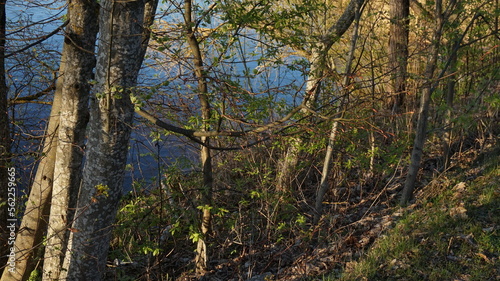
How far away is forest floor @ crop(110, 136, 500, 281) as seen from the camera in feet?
15.3

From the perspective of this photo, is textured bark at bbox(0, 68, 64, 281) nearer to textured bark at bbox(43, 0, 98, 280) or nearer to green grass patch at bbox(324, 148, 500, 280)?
textured bark at bbox(43, 0, 98, 280)

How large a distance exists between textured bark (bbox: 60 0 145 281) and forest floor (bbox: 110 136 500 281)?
1.36 metres

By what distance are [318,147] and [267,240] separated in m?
1.46

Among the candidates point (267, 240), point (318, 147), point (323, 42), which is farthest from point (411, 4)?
point (267, 240)

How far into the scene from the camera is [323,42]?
6.28 metres

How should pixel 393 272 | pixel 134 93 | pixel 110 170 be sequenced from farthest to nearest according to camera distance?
pixel 393 272, pixel 110 170, pixel 134 93

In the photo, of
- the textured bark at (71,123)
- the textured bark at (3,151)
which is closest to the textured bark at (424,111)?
the textured bark at (71,123)

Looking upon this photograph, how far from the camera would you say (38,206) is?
5.37 metres

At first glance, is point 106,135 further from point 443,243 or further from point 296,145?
point 443,243

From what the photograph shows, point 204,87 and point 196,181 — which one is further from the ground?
point 204,87

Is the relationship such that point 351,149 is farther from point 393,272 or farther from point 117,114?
point 117,114

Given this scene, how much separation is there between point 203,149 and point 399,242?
96.5 inches

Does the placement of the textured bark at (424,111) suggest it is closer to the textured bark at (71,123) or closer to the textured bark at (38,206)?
the textured bark at (71,123)

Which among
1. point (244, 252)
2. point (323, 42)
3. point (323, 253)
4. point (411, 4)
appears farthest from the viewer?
point (411, 4)
